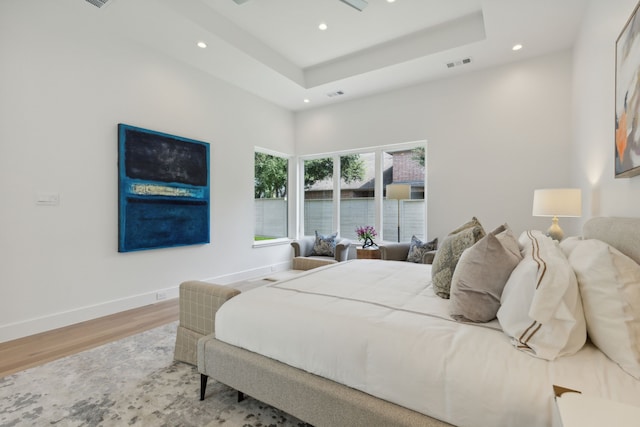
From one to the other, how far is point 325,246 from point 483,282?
3.57 meters

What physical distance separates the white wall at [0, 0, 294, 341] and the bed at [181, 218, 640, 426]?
7.18 feet

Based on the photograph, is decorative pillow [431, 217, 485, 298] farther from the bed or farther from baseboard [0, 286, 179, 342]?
baseboard [0, 286, 179, 342]

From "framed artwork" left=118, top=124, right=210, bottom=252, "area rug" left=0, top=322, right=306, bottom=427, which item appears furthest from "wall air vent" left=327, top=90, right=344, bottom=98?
"area rug" left=0, top=322, right=306, bottom=427

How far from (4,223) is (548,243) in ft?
13.4

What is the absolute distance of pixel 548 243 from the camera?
1553 millimetres

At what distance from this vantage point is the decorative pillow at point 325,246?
484 centimetres

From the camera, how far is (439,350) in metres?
1.13

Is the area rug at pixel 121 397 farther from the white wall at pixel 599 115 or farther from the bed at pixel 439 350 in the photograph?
the white wall at pixel 599 115

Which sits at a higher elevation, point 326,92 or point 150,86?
point 326,92

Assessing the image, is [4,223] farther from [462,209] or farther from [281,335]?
[462,209]

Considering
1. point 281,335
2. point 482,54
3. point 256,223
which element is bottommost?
point 281,335

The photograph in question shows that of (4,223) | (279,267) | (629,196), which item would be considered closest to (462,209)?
(629,196)

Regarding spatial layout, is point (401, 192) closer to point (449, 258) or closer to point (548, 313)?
point (449, 258)

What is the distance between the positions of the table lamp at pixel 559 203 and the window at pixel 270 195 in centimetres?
401
